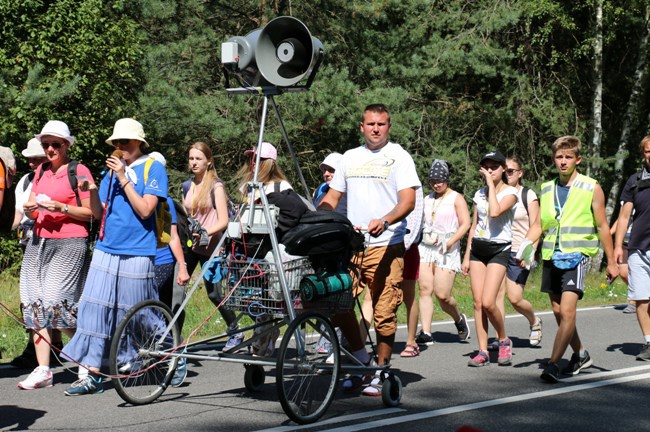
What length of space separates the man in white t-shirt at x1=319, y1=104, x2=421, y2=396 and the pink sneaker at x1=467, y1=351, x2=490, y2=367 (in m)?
1.93

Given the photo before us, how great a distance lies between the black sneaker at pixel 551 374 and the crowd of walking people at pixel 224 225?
0.03 ft

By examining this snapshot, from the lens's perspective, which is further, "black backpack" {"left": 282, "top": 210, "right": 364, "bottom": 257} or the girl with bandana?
the girl with bandana

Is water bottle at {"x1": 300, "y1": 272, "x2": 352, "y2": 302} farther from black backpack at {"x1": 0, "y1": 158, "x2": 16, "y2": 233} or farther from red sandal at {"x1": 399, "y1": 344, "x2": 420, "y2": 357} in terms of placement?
red sandal at {"x1": 399, "y1": 344, "x2": 420, "y2": 357}

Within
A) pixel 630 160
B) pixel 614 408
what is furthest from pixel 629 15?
pixel 614 408

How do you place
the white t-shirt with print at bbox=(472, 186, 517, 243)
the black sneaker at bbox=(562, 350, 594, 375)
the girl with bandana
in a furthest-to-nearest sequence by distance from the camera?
the girl with bandana → the white t-shirt with print at bbox=(472, 186, 517, 243) → the black sneaker at bbox=(562, 350, 594, 375)

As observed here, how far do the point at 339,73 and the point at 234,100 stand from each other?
7.47 feet

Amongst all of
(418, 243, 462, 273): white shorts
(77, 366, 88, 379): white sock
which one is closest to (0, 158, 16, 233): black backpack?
(77, 366, 88, 379): white sock

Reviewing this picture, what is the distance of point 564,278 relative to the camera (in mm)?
8883

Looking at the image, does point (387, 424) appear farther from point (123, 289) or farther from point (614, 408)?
point (123, 289)

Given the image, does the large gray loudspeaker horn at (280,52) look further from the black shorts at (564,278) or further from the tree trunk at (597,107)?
the tree trunk at (597,107)

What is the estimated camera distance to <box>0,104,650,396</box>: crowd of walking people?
25.4 ft

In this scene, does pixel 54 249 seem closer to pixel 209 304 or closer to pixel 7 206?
pixel 7 206

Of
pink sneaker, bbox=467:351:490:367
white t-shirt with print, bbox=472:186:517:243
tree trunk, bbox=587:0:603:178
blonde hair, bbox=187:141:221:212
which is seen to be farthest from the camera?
tree trunk, bbox=587:0:603:178

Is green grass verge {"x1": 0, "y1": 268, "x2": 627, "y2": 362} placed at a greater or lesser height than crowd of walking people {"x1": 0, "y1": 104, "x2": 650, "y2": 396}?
lesser
